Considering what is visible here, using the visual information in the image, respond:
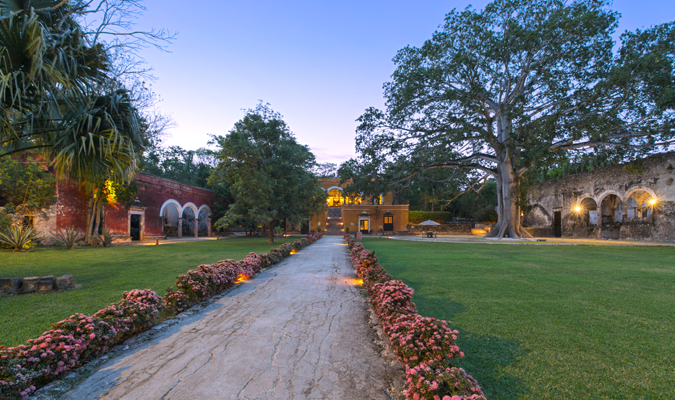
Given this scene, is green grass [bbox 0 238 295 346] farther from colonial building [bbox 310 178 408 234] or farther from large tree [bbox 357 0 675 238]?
colonial building [bbox 310 178 408 234]

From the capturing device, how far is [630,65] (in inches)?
565

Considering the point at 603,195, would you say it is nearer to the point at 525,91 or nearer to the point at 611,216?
the point at 611,216

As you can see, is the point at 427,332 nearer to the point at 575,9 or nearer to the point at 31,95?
the point at 31,95

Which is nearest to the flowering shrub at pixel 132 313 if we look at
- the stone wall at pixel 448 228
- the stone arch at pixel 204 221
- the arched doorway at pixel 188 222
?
the arched doorway at pixel 188 222

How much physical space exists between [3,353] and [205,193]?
88.9ft

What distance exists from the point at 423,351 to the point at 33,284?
6.39 m

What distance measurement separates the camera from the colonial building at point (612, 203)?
17.2m

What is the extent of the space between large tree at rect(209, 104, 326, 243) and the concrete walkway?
1090 cm

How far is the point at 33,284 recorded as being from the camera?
527cm

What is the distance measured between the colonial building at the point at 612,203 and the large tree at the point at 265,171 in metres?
15.2

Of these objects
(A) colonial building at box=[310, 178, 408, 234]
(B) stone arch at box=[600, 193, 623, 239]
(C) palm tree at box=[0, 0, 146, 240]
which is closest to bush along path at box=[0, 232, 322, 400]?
(C) palm tree at box=[0, 0, 146, 240]

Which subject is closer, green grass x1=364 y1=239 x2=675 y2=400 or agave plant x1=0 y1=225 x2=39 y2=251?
green grass x1=364 y1=239 x2=675 y2=400

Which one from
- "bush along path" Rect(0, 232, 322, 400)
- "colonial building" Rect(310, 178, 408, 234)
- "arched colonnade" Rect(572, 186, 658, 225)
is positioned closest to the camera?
"bush along path" Rect(0, 232, 322, 400)

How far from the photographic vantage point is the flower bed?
1957 mm
